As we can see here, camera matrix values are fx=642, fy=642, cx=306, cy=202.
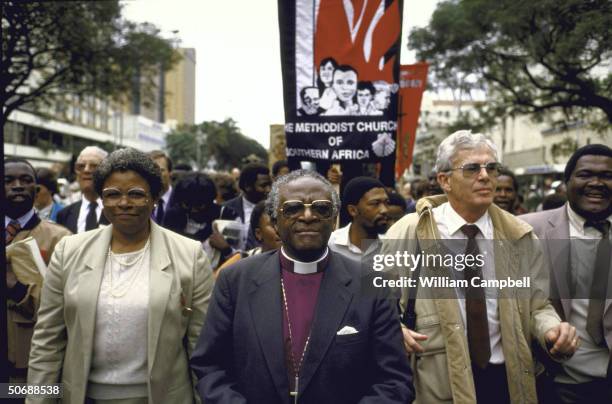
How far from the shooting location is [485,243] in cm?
352

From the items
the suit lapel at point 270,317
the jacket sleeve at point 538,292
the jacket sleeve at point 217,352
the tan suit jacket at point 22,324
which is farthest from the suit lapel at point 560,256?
the tan suit jacket at point 22,324

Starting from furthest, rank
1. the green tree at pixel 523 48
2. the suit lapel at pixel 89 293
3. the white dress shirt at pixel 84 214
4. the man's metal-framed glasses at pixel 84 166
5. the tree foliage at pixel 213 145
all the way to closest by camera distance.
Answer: the tree foliage at pixel 213 145, the green tree at pixel 523 48, the man's metal-framed glasses at pixel 84 166, the white dress shirt at pixel 84 214, the suit lapel at pixel 89 293

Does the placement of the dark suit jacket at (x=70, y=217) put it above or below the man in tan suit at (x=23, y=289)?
above

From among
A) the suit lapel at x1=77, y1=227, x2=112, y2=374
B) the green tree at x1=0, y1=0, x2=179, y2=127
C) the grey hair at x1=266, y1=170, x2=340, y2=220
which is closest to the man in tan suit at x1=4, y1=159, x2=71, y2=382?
the suit lapel at x1=77, y1=227, x2=112, y2=374

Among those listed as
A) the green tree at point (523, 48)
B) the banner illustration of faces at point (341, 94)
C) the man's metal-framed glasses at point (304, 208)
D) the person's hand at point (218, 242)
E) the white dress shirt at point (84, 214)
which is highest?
the green tree at point (523, 48)

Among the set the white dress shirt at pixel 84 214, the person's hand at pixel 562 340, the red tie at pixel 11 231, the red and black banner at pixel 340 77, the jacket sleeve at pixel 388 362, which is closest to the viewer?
the jacket sleeve at pixel 388 362

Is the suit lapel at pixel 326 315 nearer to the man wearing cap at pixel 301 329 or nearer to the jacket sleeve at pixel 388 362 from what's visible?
the man wearing cap at pixel 301 329

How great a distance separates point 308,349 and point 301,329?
0.37ft

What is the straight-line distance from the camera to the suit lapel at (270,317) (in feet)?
8.75

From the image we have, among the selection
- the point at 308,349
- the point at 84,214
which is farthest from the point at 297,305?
the point at 84,214

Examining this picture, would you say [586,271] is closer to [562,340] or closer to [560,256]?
[560,256]

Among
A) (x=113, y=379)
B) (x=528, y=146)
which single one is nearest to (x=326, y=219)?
(x=113, y=379)

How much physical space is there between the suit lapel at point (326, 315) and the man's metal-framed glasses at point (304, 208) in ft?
0.80

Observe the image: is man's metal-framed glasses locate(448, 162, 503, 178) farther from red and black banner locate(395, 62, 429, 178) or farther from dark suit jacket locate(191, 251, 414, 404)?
red and black banner locate(395, 62, 429, 178)
